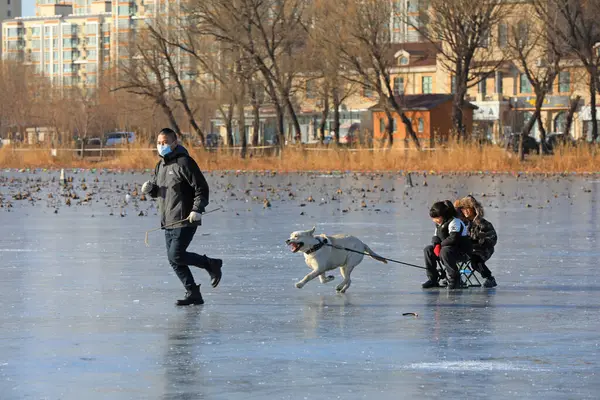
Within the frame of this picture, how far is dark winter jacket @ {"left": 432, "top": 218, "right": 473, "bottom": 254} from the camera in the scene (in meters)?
13.1

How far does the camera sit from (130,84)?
64875 mm

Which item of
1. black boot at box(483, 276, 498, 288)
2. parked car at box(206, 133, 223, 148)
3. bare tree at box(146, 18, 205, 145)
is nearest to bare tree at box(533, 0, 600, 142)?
parked car at box(206, 133, 223, 148)

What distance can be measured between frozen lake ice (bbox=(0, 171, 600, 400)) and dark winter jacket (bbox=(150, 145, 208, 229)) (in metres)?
0.86

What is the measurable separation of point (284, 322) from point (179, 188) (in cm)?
195

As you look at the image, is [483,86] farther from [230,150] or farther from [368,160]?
[368,160]

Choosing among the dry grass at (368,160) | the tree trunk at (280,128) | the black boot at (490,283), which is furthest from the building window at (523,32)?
the black boot at (490,283)

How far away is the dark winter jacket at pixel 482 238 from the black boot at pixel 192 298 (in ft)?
10.1

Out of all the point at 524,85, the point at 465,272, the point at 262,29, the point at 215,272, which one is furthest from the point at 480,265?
the point at 524,85

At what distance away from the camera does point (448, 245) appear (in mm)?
13125

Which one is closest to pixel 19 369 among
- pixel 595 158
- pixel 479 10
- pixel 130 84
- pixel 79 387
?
pixel 79 387

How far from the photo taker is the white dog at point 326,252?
1216 cm

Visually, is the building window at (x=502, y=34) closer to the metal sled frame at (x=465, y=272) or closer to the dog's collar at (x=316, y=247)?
the metal sled frame at (x=465, y=272)

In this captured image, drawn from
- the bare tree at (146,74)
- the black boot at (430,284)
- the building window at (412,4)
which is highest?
the building window at (412,4)

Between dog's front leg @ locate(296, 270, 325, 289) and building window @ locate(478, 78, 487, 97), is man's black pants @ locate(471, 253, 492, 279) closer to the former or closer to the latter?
dog's front leg @ locate(296, 270, 325, 289)
